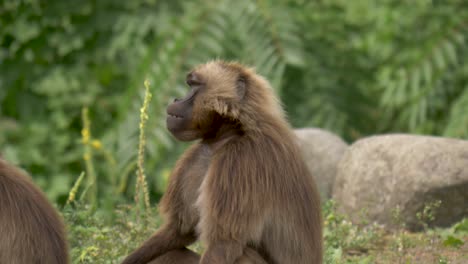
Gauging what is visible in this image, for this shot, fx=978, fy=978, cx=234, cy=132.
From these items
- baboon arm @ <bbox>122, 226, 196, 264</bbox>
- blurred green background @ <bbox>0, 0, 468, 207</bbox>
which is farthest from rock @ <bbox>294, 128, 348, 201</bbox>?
baboon arm @ <bbox>122, 226, 196, 264</bbox>

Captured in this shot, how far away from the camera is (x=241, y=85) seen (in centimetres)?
553

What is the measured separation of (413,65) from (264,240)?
Answer: 4804 millimetres

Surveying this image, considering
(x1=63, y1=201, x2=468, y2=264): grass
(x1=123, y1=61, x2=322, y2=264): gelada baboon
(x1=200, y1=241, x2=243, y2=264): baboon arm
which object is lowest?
(x1=63, y1=201, x2=468, y2=264): grass

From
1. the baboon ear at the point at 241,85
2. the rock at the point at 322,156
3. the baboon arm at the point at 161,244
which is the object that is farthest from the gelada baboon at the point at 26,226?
the rock at the point at 322,156

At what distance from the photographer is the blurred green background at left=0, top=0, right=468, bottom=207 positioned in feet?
27.6

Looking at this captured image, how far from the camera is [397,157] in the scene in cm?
757

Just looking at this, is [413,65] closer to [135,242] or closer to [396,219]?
[396,219]

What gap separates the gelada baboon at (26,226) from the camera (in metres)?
5.14

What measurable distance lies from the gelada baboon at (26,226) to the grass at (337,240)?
755 mm

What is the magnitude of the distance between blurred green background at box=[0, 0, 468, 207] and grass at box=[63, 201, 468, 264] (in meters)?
0.68

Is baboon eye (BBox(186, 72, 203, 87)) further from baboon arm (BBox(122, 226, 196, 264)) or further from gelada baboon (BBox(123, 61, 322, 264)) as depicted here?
baboon arm (BBox(122, 226, 196, 264))

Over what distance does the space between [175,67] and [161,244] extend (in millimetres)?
2700

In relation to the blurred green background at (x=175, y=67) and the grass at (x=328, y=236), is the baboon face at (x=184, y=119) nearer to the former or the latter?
the grass at (x=328, y=236)

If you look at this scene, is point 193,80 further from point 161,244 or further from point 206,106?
point 161,244
